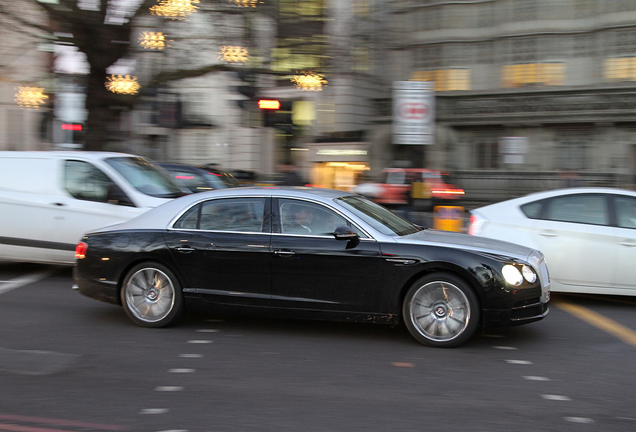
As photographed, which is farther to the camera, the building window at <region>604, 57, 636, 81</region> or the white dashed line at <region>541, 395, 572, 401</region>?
the building window at <region>604, 57, 636, 81</region>

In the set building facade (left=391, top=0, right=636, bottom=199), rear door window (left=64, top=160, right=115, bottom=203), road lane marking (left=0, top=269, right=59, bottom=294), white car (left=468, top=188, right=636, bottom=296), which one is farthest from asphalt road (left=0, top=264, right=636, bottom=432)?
building facade (left=391, top=0, right=636, bottom=199)

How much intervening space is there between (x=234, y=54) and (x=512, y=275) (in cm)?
1139

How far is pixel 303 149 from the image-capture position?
32.9 meters

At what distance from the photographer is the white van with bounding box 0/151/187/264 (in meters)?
8.94

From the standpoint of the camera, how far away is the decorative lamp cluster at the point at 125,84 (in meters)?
15.3

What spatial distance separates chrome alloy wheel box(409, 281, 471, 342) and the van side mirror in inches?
189

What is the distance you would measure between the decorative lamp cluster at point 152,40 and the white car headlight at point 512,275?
38.6 feet

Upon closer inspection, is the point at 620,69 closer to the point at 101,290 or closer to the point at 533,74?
the point at 533,74

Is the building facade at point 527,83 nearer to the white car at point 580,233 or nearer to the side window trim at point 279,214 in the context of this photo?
the white car at point 580,233

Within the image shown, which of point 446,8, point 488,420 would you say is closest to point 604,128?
point 446,8

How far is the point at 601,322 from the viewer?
6809mm

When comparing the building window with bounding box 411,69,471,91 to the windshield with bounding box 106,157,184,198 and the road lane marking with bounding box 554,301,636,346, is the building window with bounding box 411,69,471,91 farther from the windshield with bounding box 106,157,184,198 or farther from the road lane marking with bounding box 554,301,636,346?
the road lane marking with bounding box 554,301,636,346

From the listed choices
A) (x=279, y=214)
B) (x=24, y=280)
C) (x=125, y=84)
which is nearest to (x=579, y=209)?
(x=279, y=214)

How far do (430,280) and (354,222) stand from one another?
2.92ft
